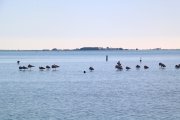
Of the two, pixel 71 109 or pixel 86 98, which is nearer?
pixel 71 109

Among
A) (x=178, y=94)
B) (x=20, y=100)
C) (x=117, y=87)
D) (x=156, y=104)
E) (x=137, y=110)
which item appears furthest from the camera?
(x=117, y=87)

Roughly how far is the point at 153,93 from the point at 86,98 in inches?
269

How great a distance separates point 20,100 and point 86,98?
534 cm

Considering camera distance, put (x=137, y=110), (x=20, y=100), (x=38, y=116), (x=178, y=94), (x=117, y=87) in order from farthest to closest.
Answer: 1. (x=117, y=87)
2. (x=178, y=94)
3. (x=20, y=100)
4. (x=137, y=110)
5. (x=38, y=116)

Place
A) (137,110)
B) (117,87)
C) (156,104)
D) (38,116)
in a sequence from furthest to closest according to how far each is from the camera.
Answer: (117,87) < (156,104) < (137,110) < (38,116)

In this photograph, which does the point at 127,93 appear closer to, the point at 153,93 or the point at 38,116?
the point at 153,93

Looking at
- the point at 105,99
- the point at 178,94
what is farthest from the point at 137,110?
the point at 178,94

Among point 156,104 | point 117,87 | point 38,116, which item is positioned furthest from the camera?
point 117,87

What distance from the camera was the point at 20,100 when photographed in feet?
134

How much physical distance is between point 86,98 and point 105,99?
66.5 inches

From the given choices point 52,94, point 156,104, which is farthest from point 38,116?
point 52,94

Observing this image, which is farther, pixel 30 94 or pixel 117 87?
pixel 117 87

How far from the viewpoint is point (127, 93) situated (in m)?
45.2

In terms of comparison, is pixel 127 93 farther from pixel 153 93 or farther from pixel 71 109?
pixel 71 109
